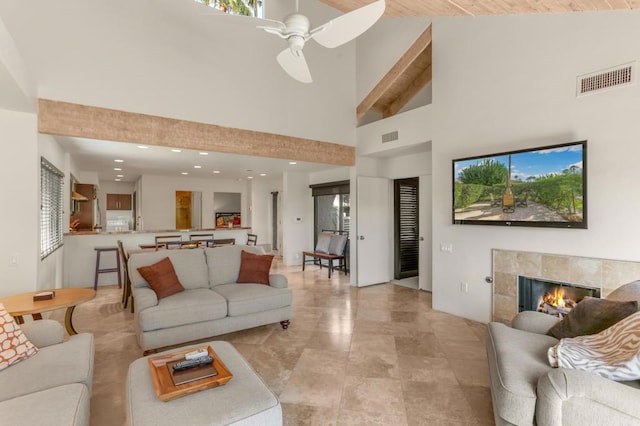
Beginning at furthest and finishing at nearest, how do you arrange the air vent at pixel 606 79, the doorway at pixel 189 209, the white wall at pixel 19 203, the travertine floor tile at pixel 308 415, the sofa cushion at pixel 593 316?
the doorway at pixel 189 209 < the white wall at pixel 19 203 < the air vent at pixel 606 79 < the travertine floor tile at pixel 308 415 < the sofa cushion at pixel 593 316

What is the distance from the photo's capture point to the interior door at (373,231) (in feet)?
20.3

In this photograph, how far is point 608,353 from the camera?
1.72 meters

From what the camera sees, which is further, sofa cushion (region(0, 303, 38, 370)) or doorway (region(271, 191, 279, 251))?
doorway (region(271, 191, 279, 251))

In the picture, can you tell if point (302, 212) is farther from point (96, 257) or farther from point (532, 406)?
point (532, 406)

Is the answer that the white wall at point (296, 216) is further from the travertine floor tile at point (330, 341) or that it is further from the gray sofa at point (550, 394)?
the gray sofa at point (550, 394)

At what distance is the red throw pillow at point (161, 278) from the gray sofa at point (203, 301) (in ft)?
0.26

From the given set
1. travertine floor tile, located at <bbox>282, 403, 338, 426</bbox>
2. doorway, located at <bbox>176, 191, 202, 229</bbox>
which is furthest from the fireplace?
doorway, located at <bbox>176, 191, 202, 229</bbox>

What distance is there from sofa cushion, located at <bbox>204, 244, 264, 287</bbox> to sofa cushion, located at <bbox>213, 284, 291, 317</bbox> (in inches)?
4.9

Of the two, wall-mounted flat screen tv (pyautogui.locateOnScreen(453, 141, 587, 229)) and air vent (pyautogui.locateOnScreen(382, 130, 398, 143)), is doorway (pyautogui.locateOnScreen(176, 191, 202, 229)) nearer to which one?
air vent (pyautogui.locateOnScreen(382, 130, 398, 143))

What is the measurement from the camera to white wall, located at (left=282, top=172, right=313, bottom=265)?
8.37 m

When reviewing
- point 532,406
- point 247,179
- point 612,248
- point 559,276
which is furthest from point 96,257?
point 612,248

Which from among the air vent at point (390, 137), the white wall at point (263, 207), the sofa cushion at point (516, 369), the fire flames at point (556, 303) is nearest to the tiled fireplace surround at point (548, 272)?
the fire flames at point (556, 303)

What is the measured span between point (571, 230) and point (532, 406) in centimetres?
244

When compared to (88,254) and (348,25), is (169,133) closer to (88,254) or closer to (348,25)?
(348,25)
